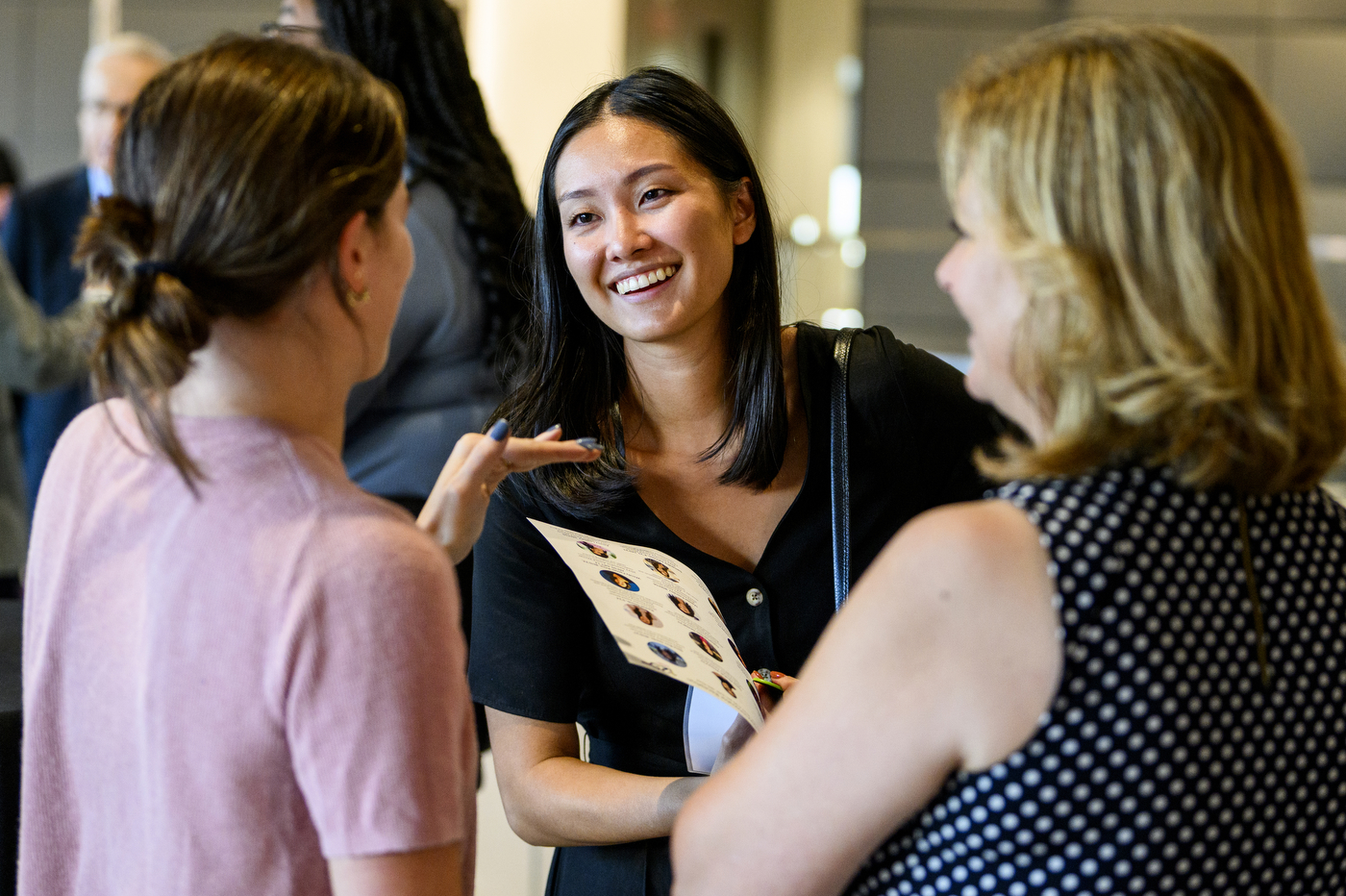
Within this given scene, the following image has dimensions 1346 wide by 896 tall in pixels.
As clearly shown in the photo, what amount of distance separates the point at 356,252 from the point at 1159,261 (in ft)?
1.88

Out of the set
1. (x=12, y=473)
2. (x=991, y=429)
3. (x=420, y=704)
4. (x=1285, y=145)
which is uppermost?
(x=1285, y=145)

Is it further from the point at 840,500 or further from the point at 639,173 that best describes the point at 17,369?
the point at 840,500

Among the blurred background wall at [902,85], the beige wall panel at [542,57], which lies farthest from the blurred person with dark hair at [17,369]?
the blurred background wall at [902,85]

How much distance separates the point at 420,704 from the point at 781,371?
92cm

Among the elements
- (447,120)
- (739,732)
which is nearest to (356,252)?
(739,732)

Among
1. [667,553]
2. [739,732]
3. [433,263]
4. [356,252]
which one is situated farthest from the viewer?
[433,263]

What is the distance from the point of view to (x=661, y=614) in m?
1.14

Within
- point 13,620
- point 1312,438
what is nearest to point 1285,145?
point 1312,438

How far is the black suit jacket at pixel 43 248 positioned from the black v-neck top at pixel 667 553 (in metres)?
2.53

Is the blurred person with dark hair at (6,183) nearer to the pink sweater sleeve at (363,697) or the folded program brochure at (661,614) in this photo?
the folded program brochure at (661,614)

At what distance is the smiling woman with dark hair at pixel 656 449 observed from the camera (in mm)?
1495

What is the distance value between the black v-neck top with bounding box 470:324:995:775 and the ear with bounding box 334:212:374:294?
0.63m

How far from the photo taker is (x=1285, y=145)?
875 mm

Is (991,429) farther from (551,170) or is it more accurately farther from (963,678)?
(963,678)
